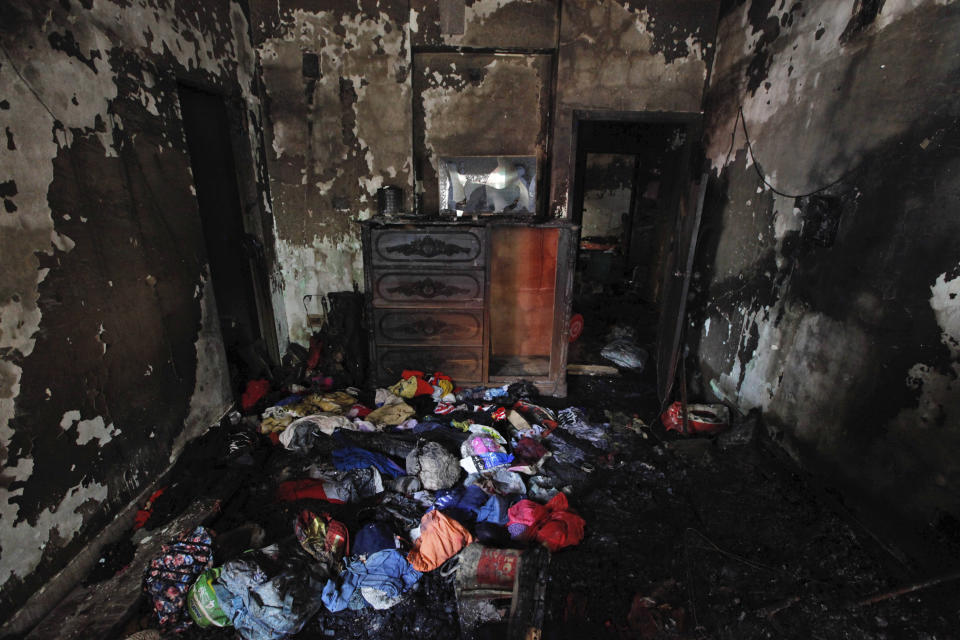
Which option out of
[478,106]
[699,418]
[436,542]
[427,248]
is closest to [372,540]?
[436,542]

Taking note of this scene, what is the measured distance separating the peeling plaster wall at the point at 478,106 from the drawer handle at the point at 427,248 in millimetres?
1112

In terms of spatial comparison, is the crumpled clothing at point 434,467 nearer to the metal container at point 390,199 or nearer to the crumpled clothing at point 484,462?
the crumpled clothing at point 484,462

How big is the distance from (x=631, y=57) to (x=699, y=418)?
337cm

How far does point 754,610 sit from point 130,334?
12.0 ft

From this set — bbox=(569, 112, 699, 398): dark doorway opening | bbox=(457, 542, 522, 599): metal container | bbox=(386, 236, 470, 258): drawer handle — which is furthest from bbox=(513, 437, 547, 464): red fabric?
bbox=(569, 112, 699, 398): dark doorway opening

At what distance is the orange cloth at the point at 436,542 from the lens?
7.51 feet

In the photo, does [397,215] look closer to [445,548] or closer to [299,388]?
[299,388]

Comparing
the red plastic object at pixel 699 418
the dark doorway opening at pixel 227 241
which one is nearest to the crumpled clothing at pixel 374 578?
the dark doorway opening at pixel 227 241

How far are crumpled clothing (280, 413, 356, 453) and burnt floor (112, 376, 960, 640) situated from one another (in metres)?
0.10

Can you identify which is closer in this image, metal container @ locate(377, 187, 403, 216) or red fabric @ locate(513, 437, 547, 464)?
red fabric @ locate(513, 437, 547, 464)

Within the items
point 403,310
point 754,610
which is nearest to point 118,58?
point 403,310

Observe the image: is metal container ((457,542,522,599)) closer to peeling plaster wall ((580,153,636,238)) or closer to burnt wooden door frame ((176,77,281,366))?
burnt wooden door frame ((176,77,281,366))

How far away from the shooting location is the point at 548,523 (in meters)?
2.52

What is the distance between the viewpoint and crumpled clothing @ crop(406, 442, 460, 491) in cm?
287
